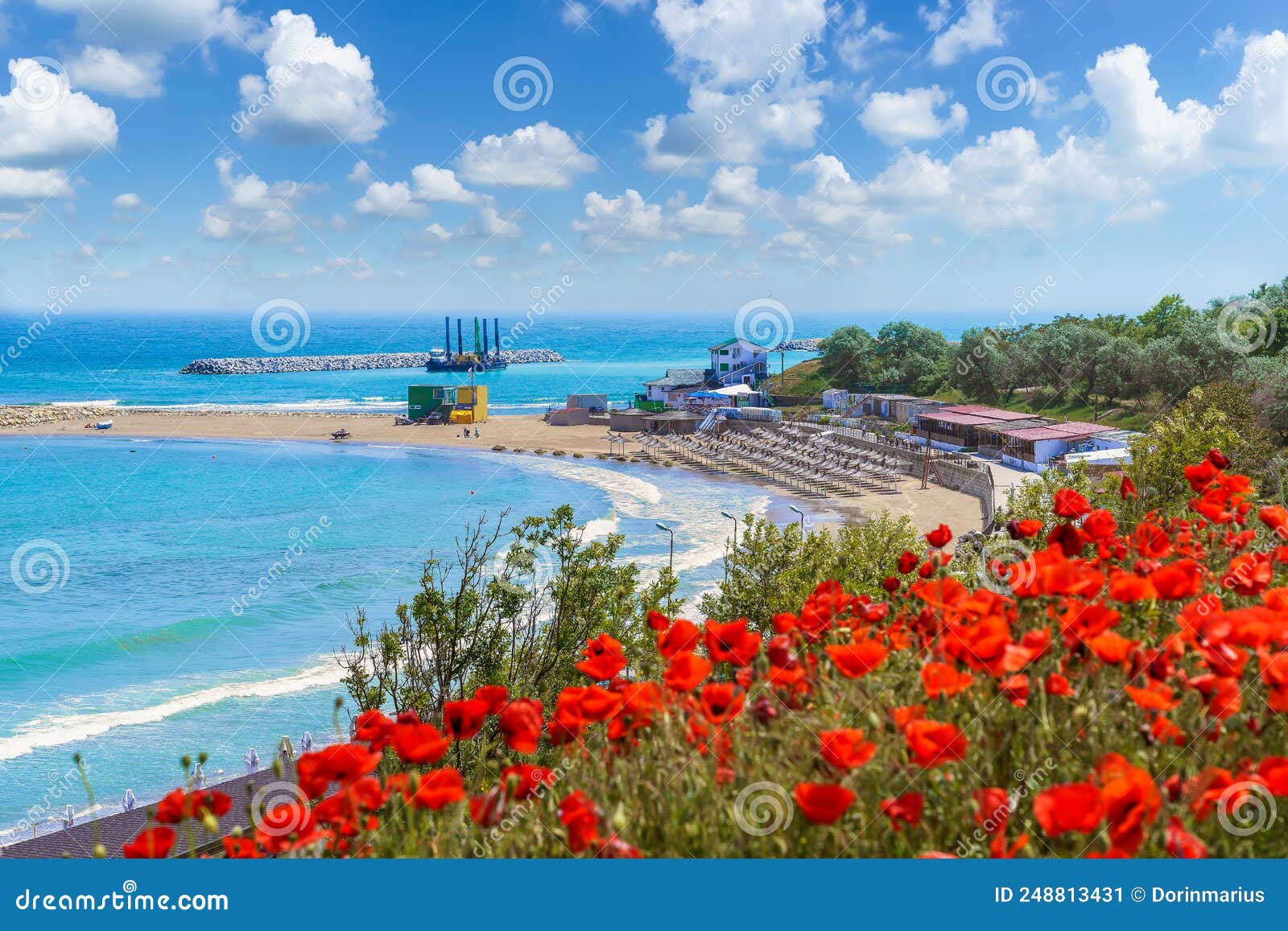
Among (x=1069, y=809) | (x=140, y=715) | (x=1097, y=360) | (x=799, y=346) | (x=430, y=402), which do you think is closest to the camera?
(x=1069, y=809)

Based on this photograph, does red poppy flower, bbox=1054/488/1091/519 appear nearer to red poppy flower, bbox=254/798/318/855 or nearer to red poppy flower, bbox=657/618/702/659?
red poppy flower, bbox=657/618/702/659

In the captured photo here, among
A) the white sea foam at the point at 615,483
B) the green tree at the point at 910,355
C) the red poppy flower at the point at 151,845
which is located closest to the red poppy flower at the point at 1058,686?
the red poppy flower at the point at 151,845

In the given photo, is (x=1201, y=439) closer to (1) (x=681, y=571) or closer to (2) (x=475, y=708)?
(2) (x=475, y=708)

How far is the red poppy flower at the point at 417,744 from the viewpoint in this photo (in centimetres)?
236

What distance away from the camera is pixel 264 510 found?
145 ft

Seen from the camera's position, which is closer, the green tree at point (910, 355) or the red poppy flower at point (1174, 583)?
the red poppy flower at point (1174, 583)

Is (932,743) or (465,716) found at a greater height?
(932,743)

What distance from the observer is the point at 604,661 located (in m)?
2.93

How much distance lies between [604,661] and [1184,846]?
1643mm

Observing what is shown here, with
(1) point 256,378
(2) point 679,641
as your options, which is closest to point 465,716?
(2) point 679,641

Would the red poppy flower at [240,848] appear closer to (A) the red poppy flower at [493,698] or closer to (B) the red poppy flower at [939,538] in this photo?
(A) the red poppy flower at [493,698]

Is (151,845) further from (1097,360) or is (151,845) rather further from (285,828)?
(1097,360)

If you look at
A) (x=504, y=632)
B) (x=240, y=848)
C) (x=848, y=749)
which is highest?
(x=848, y=749)

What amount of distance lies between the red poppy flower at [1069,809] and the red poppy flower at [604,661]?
1.29 metres
